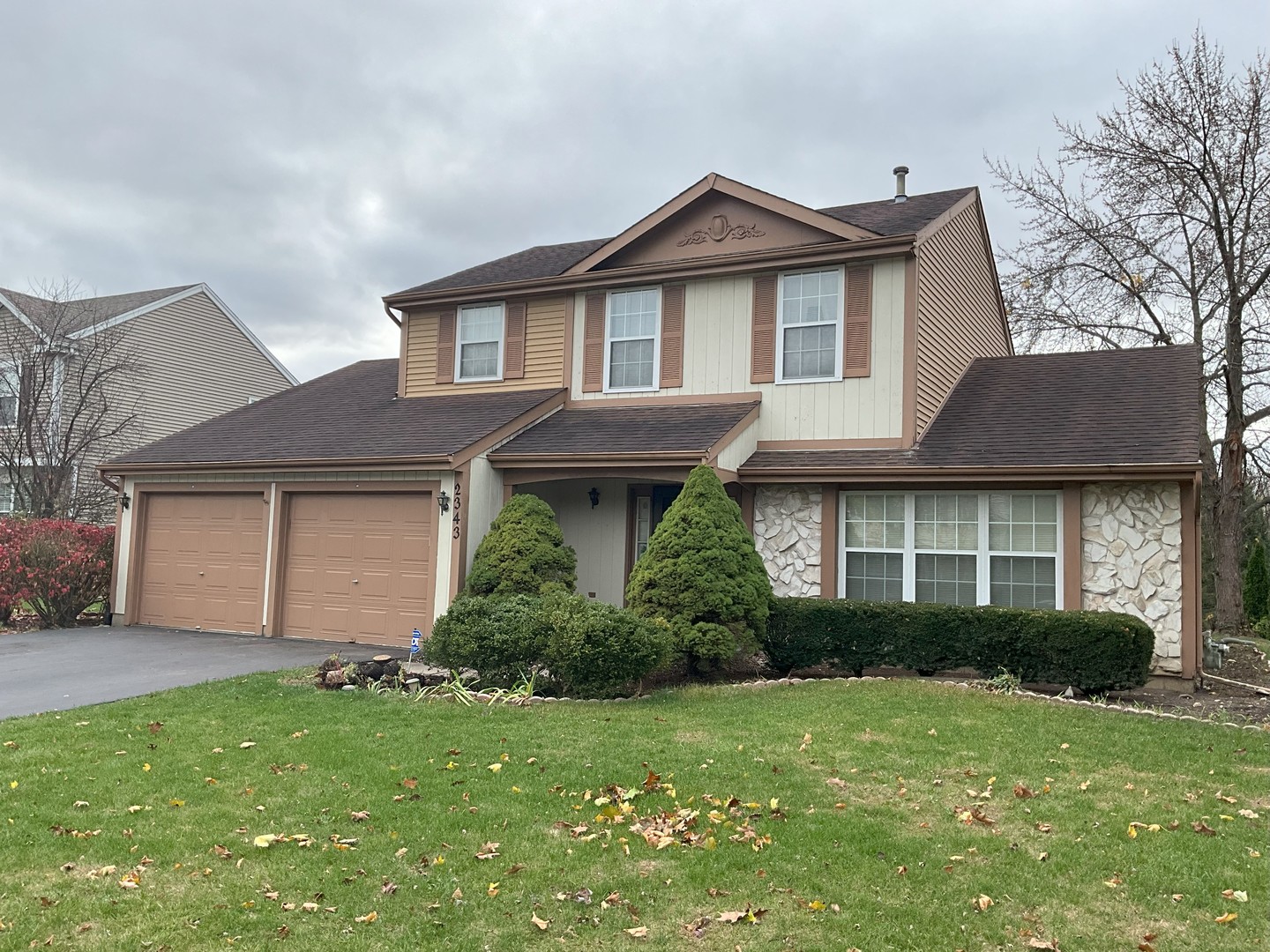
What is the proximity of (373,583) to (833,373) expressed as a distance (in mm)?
6917

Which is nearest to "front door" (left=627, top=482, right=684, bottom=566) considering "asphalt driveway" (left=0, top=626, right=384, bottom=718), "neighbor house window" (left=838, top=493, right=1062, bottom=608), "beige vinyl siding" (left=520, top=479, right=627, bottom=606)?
"beige vinyl siding" (left=520, top=479, right=627, bottom=606)

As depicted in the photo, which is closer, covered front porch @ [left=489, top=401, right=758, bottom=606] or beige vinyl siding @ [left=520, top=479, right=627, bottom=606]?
covered front porch @ [left=489, top=401, right=758, bottom=606]

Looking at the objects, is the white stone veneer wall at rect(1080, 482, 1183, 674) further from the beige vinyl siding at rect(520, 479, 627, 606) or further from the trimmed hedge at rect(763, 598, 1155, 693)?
the beige vinyl siding at rect(520, 479, 627, 606)

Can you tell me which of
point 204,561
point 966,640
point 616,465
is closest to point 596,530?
→ point 616,465

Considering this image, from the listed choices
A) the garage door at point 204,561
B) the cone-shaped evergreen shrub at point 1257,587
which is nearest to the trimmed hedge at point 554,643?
A: the garage door at point 204,561

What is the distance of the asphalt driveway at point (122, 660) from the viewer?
9.02 meters

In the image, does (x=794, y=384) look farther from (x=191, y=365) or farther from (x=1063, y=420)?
(x=191, y=365)

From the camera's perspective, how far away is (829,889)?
4.30 m

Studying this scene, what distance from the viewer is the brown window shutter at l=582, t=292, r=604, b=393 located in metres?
13.9

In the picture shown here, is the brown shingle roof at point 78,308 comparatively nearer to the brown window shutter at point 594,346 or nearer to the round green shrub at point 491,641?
the brown window shutter at point 594,346

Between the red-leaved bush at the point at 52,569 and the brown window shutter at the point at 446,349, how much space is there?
619cm

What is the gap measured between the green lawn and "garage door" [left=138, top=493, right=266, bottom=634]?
19.5ft

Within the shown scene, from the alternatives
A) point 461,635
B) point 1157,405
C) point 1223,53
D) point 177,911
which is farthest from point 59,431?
point 1223,53

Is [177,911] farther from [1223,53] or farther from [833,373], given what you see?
[1223,53]
